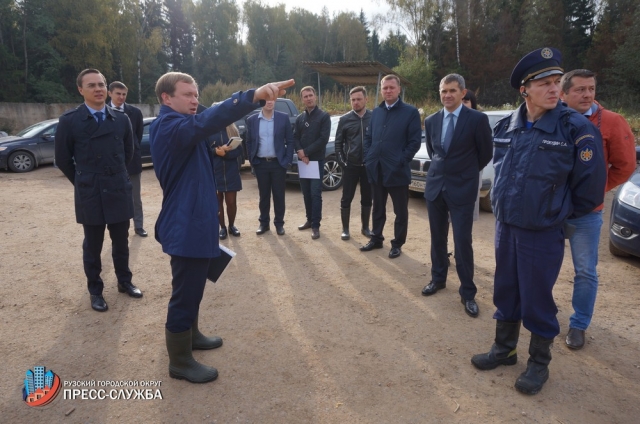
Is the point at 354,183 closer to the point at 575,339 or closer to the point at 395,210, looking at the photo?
the point at 395,210

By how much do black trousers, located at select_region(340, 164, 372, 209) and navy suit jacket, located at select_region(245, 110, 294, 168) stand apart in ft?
2.87

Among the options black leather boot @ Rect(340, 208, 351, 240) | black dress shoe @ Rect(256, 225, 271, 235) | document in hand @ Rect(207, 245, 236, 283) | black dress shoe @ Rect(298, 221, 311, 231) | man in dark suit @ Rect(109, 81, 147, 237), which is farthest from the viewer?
black dress shoe @ Rect(298, 221, 311, 231)

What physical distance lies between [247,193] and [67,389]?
643 cm

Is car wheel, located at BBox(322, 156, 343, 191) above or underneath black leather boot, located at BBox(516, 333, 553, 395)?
above

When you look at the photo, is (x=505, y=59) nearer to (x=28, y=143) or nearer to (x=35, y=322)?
(x=28, y=143)

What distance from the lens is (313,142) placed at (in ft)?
20.1

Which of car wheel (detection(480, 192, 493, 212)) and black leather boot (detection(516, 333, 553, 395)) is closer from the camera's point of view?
black leather boot (detection(516, 333, 553, 395))

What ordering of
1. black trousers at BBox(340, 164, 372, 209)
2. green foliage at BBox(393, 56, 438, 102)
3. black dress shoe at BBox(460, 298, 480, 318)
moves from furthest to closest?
green foliage at BBox(393, 56, 438, 102) < black trousers at BBox(340, 164, 372, 209) < black dress shoe at BBox(460, 298, 480, 318)

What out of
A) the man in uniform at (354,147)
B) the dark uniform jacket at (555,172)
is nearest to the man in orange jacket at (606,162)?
the dark uniform jacket at (555,172)

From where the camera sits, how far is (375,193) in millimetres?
5324

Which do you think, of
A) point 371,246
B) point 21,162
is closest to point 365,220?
point 371,246

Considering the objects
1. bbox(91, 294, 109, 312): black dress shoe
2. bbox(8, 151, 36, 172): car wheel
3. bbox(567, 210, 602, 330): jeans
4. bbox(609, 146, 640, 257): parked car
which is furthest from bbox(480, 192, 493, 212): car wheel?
bbox(8, 151, 36, 172): car wheel

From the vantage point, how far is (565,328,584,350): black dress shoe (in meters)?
3.17

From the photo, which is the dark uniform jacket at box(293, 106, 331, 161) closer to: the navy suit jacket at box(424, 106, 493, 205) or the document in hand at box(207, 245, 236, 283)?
the navy suit jacket at box(424, 106, 493, 205)
